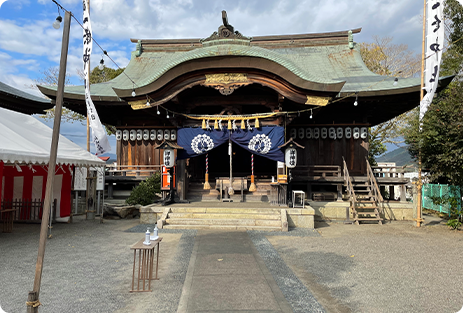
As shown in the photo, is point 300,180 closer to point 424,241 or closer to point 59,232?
point 424,241

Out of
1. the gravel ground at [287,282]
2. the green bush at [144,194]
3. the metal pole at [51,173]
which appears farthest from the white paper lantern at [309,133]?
the metal pole at [51,173]

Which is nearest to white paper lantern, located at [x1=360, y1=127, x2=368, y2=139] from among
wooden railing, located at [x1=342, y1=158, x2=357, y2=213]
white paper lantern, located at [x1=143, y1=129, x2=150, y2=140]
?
wooden railing, located at [x1=342, y1=158, x2=357, y2=213]

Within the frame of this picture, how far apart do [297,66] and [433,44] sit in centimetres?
459

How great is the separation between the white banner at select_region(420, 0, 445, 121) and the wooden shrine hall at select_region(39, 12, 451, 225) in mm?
1638

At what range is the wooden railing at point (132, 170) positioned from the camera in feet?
46.2

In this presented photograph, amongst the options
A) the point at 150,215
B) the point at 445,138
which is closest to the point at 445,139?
the point at 445,138

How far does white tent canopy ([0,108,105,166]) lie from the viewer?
722cm

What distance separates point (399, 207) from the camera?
12.1 metres

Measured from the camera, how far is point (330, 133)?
546 inches

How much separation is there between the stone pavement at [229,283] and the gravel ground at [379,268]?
0.81m

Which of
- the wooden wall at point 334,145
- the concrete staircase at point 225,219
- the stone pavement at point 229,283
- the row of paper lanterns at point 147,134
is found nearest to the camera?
the stone pavement at point 229,283

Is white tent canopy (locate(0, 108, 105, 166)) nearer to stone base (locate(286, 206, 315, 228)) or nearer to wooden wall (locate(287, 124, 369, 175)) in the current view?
stone base (locate(286, 206, 315, 228))

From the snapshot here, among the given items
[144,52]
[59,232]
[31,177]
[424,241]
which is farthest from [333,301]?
[144,52]

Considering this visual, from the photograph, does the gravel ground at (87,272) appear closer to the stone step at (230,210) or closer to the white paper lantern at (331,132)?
the stone step at (230,210)
